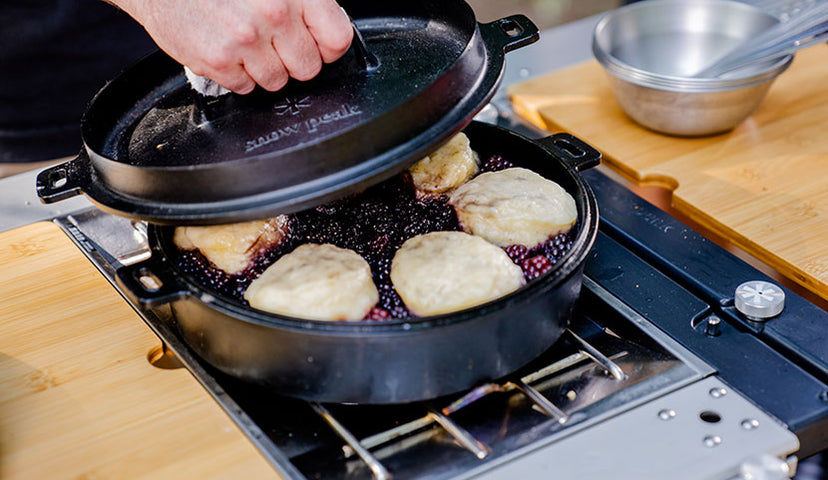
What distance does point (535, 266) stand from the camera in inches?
55.6

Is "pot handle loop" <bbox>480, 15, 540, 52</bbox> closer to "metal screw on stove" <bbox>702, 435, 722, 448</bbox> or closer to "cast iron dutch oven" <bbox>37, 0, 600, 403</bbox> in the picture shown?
"cast iron dutch oven" <bbox>37, 0, 600, 403</bbox>

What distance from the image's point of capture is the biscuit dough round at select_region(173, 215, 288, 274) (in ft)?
4.81

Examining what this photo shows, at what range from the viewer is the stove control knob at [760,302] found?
1496 millimetres

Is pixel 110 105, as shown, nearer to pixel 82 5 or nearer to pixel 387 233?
pixel 387 233

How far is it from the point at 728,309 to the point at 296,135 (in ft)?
2.92

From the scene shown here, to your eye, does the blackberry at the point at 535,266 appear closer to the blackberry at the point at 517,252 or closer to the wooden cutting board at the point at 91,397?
the blackberry at the point at 517,252

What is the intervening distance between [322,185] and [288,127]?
0.57 ft

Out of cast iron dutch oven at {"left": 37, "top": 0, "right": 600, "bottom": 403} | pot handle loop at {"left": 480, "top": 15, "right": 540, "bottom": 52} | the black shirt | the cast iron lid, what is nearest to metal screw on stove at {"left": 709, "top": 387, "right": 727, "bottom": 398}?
cast iron dutch oven at {"left": 37, "top": 0, "right": 600, "bottom": 403}

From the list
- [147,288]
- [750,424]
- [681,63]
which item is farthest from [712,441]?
[681,63]

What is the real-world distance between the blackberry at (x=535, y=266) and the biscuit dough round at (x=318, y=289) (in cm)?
27

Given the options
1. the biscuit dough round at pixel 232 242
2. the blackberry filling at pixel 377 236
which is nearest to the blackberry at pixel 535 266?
the blackberry filling at pixel 377 236

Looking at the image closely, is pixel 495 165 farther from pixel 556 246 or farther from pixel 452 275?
pixel 452 275

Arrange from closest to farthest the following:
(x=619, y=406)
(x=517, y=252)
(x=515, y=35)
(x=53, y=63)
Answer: (x=619, y=406) → (x=517, y=252) → (x=515, y=35) → (x=53, y=63)

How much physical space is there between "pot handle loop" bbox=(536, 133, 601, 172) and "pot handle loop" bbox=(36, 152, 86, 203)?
92 centimetres
